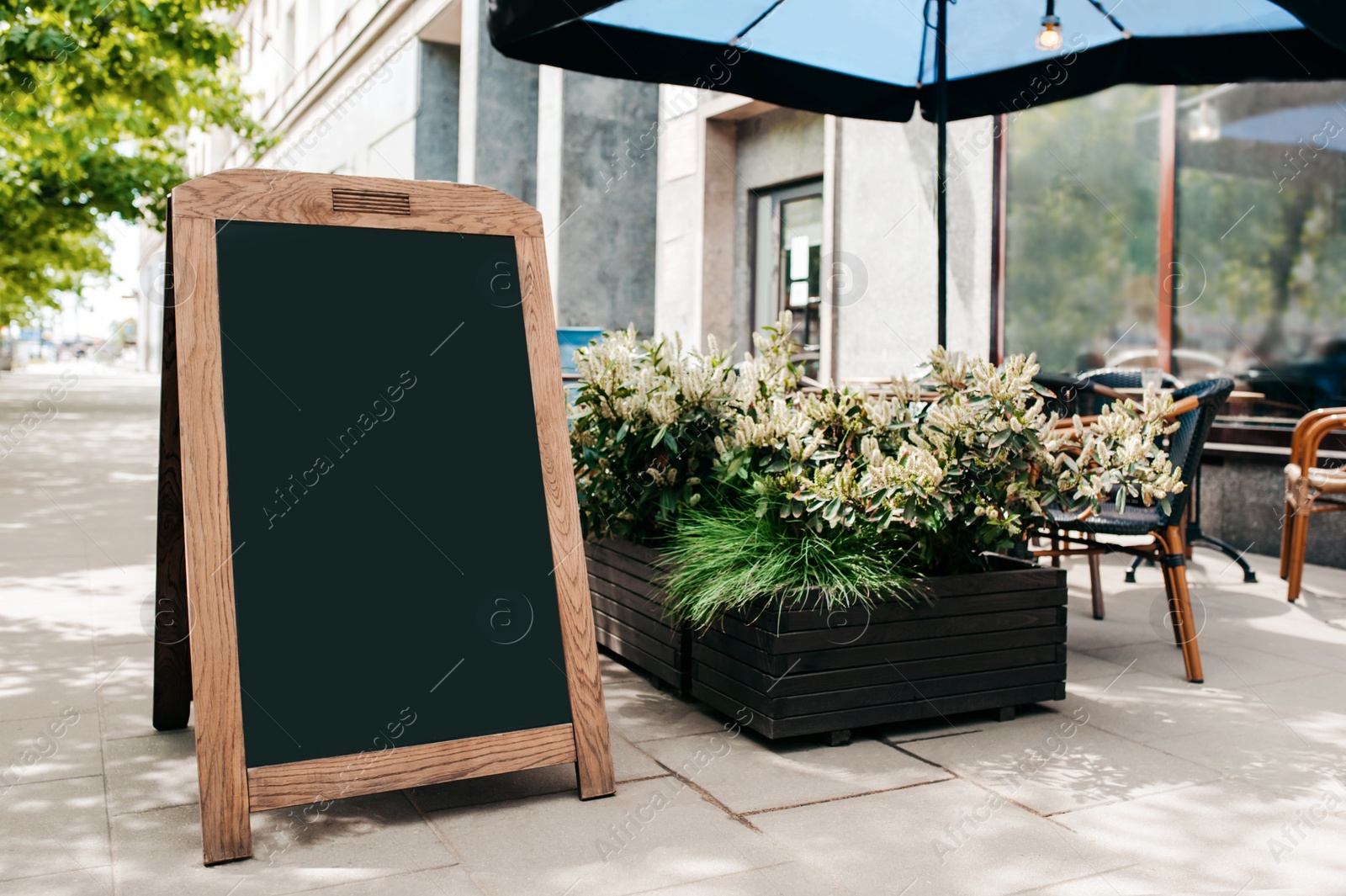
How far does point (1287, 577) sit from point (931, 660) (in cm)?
330

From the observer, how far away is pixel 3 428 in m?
16.4

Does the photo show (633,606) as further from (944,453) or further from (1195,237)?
(1195,237)

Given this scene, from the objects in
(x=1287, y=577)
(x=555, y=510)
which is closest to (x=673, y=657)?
(x=555, y=510)

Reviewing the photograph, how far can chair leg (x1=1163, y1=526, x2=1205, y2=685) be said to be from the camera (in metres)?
4.27

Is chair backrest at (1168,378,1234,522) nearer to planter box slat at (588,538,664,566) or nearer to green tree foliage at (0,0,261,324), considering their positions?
planter box slat at (588,538,664,566)

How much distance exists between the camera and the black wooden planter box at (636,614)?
156 inches

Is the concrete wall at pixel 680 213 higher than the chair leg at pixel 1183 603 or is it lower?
higher

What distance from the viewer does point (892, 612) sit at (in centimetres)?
352

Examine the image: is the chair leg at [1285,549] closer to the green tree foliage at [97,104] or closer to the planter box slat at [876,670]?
the planter box slat at [876,670]

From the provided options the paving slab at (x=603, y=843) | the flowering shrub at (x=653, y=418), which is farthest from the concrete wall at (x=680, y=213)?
the paving slab at (x=603, y=843)

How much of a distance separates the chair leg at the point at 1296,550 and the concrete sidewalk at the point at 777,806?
1103 millimetres

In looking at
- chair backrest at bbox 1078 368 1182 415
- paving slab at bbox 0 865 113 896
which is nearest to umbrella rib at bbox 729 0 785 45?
chair backrest at bbox 1078 368 1182 415

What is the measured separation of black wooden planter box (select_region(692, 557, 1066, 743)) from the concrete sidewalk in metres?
0.11

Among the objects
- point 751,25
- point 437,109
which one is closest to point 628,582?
point 751,25
